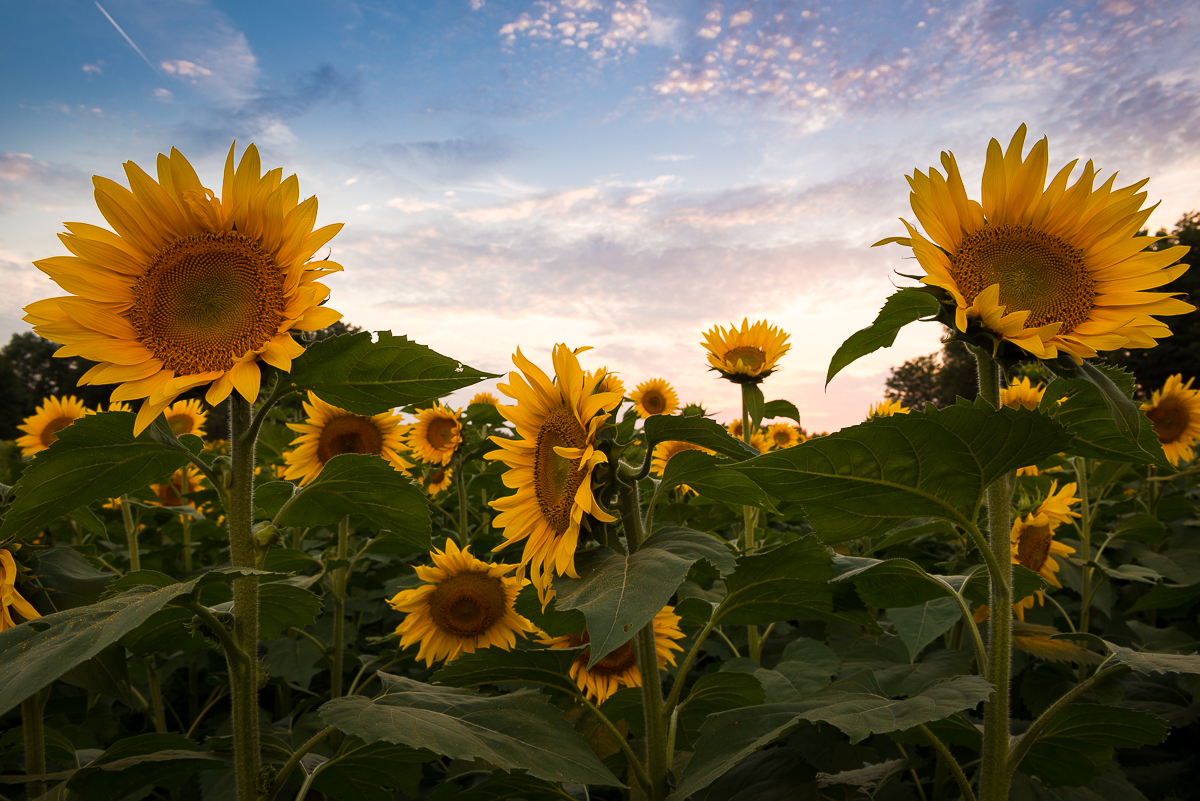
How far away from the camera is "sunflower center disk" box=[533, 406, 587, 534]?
174 centimetres

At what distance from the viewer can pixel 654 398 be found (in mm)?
7195

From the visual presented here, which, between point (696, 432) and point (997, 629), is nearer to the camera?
point (696, 432)

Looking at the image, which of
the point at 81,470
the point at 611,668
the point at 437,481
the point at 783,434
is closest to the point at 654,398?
the point at 783,434

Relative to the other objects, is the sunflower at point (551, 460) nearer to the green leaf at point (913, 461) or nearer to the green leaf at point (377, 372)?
the green leaf at point (377, 372)

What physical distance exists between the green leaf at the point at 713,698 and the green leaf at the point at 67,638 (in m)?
1.28

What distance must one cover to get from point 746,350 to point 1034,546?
77.2 inches

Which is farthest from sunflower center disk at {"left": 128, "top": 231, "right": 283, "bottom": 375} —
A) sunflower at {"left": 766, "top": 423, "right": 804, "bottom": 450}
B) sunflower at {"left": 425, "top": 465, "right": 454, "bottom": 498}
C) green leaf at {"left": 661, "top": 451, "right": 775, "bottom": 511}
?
sunflower at {"left": 766, "top": 423, "right": 804, "bottom": 450}

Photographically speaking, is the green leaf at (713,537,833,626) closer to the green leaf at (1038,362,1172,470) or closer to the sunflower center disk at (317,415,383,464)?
the green leaf at (1038,362,1172,470)

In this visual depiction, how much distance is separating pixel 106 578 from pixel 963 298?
2463 mm

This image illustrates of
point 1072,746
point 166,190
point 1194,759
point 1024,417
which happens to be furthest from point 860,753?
point 166,190

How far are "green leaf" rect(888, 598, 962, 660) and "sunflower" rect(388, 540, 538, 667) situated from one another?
156 centimetres

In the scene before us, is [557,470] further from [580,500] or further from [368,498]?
[368,498]

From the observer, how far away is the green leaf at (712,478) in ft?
5.18

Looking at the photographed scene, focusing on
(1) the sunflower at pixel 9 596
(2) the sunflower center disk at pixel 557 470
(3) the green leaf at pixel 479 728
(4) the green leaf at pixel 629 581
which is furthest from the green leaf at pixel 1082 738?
(1) the sunflower at pixel 9 596
